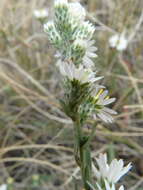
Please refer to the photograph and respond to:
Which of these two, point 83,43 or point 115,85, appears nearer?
point 83,43

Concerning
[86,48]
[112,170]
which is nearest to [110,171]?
[112,170]

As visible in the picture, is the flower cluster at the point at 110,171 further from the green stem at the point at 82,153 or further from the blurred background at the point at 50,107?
the blurred background at the point at 50,107

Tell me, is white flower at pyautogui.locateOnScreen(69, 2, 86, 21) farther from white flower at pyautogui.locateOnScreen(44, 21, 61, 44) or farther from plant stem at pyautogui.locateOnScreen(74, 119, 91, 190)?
plant stem at pyautogui.locateOnScreen(74, 119, 91, 190)

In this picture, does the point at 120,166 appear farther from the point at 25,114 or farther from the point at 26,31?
the point at 26,31

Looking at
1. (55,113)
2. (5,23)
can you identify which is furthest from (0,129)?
(5,23)

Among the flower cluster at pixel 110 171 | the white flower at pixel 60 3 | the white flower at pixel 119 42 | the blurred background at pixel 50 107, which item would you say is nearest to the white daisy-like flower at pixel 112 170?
the flower cluster at pixel 110 171

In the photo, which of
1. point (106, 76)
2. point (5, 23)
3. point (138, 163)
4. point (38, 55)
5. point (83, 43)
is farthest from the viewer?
point (5, 23)

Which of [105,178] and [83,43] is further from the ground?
[83,43]

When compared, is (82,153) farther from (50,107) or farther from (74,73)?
(50,107)
